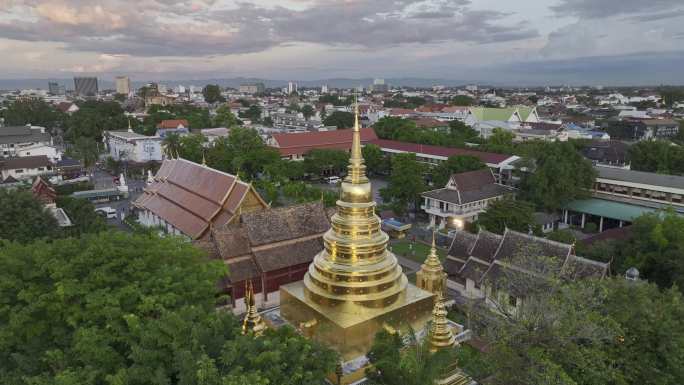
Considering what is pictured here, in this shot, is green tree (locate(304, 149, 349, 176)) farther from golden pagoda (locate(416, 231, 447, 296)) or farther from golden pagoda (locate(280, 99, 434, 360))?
golden pagoda (locate(280, 99, 434, 360))

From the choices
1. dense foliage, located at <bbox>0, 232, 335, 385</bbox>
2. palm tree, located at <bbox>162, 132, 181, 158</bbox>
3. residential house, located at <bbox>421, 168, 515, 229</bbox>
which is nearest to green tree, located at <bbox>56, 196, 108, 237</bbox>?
dense foliage, located at <bbox>0, 232, 335, 385</bbox>

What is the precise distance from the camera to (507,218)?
31.5 m

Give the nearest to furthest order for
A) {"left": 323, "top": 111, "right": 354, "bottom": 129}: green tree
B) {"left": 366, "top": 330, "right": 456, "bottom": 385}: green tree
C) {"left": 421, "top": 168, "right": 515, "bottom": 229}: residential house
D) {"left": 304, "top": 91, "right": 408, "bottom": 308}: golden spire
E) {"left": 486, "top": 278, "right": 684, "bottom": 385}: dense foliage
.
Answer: {"left": 366, "top": 330, "right": 456, "bottom": 385}: green tree, {"left": 486, "top": 278, "right": 684, "bottom": 385}: dense foliage, {"left": 304, "top": 91, "right": 408, "bottom": 308}: golden spire, {"left": 421, "top": 168, "right": 515, "bottom": 229}: residential house, {"left": 323, "top": 111, "right": 354, "bottom": 129}: green tree

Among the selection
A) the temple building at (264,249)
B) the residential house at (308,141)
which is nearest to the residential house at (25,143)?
the residential house at (308,141)

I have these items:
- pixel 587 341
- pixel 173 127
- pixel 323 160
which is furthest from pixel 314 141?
pixel 587 341

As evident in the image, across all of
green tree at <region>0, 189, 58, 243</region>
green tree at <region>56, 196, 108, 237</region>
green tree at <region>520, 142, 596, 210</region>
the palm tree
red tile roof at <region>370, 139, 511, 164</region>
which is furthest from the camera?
the palm tree

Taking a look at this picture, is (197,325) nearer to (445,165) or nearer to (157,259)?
(157,259)

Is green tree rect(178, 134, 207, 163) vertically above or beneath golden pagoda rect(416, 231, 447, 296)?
above

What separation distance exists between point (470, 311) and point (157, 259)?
11212 millimetres

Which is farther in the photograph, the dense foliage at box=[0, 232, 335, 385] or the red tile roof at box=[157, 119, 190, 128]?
the red tile roof at box=[157, 119, 190, 128]

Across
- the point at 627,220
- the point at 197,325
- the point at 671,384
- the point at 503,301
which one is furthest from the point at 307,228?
the point at 627,220

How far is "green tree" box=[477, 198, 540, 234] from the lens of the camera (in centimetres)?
3148

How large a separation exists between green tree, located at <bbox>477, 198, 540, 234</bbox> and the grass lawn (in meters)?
4.33

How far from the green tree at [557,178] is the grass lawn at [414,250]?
1142 cm
